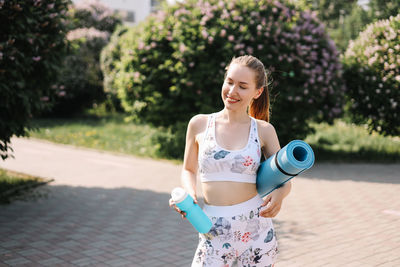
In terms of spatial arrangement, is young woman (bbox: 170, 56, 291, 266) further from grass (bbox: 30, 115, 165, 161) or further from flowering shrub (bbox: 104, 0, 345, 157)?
grass (bbox: 30, 115, 165, 161)

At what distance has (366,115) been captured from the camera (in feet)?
34.3

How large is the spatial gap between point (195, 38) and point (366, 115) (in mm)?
4147

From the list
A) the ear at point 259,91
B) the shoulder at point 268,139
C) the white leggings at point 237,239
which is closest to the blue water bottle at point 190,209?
the white leggings at point 237,239

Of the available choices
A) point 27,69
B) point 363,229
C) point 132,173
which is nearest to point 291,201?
point 363,229

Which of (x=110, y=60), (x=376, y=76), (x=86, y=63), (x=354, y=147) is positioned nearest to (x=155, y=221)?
(x=376, y=76)

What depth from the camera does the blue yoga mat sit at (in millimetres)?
2381

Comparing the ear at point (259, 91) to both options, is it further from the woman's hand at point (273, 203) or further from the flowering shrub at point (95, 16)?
the flowering shrub at point (95, 16)

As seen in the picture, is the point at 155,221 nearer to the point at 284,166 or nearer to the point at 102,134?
the point at 284,166

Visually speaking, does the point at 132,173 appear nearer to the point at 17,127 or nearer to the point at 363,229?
the point at 17,127

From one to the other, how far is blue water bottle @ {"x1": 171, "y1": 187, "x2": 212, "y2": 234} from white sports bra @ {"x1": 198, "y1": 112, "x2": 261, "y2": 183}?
0.93ft

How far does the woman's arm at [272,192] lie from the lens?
262 centimetres

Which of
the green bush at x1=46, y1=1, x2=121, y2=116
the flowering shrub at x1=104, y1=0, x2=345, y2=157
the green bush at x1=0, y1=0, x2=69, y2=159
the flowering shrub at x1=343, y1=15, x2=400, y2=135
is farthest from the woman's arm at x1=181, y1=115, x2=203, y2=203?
the green bush at x1=46, y1=1, x2=121, y2=116

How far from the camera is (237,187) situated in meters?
2.66

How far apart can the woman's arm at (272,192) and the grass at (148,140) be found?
26.5ft
